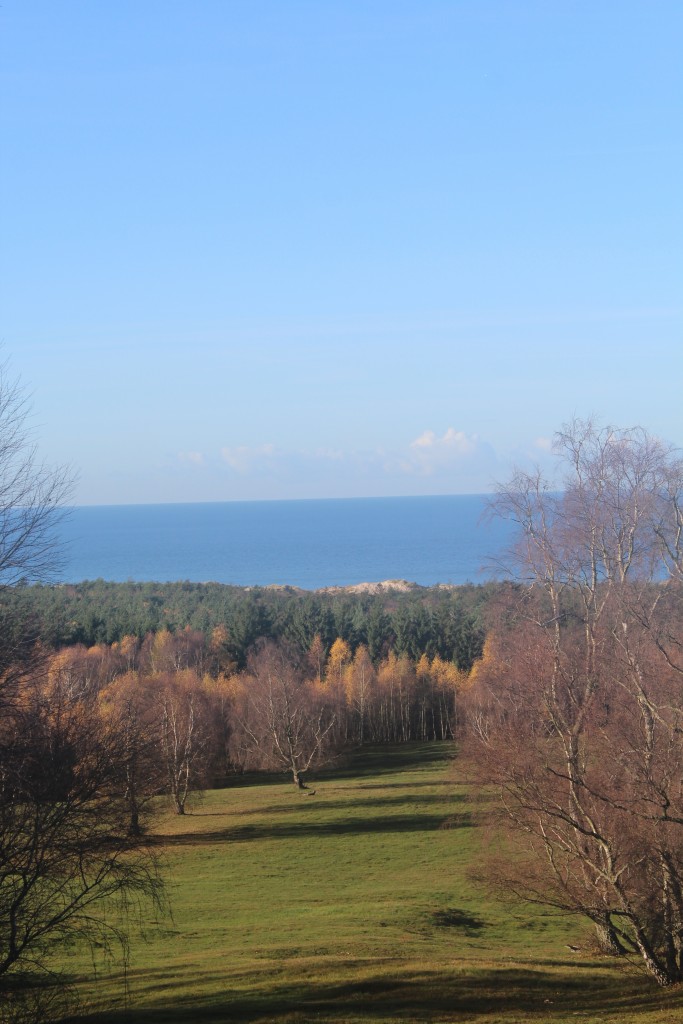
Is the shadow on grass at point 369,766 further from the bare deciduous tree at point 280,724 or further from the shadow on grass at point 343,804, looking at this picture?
the shadow on grass at point 343,804

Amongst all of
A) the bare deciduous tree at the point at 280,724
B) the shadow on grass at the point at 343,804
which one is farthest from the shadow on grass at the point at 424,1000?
the bare deciduous tree at the point at 280,724

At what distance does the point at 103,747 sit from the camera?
15.7m

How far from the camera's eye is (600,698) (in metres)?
21.2

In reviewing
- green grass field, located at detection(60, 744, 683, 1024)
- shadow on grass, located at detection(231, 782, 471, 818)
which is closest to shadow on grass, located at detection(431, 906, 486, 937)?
green grass field, located at detection(60, 744, 683, 1024)

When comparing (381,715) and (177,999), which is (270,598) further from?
(177,999)

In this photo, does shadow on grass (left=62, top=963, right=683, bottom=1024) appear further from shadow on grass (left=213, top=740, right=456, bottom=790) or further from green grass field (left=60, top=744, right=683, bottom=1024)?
shadow on grass (left=213, top=740, right=456, bottom=790)

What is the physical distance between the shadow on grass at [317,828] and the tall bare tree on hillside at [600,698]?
21.2 metres

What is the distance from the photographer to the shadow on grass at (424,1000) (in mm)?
14391

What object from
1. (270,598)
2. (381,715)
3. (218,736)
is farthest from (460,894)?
(270,598)

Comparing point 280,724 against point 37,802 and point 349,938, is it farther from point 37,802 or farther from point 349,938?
point 37,802

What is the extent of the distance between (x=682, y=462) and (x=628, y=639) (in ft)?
15.7

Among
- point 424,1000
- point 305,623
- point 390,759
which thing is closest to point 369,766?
point 390,759

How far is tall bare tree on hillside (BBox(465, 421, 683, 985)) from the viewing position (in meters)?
18.0

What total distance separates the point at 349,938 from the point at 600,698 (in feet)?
27.0
